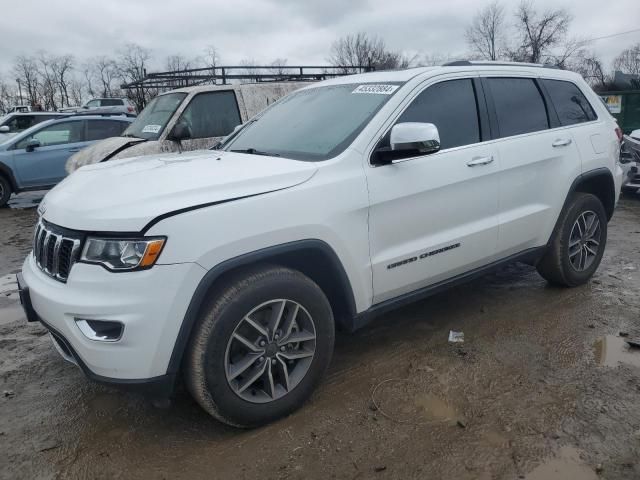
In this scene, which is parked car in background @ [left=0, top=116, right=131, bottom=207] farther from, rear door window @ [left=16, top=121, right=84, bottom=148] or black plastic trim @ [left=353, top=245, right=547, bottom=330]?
black plastic trim @ [left=353, top=245, right=547, bottom=330]

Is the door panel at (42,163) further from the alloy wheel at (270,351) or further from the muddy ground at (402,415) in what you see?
the alloy wheel at (270,351)

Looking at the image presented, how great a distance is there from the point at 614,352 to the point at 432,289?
133cm

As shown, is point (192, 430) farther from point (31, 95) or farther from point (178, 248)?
point (31, 95)

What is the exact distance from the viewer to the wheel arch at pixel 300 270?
2502 mm

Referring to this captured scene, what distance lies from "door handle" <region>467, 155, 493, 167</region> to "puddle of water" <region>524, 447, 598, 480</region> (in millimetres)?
1815

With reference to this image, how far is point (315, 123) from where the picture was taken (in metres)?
3.54

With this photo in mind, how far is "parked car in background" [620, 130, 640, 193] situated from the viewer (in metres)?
9.05

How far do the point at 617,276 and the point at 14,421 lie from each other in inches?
199

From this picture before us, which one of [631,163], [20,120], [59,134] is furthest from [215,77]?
[20,120]

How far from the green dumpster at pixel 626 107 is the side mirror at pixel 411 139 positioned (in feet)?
41.3

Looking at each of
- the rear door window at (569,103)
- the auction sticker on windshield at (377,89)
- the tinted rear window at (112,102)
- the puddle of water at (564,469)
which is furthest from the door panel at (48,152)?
the tinted rear window at (112,102)

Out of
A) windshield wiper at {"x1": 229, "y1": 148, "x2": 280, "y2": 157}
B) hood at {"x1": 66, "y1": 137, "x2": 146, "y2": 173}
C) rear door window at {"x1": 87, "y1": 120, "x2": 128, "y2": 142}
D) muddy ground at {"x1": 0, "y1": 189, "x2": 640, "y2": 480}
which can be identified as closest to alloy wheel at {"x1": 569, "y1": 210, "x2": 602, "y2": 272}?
muddy ground at {"x1": 0, "y1": 189, "x2": 640, "y2": 480}

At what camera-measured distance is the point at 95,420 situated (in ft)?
9.96

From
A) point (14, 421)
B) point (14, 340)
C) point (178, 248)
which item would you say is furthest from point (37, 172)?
point (178, 248)
